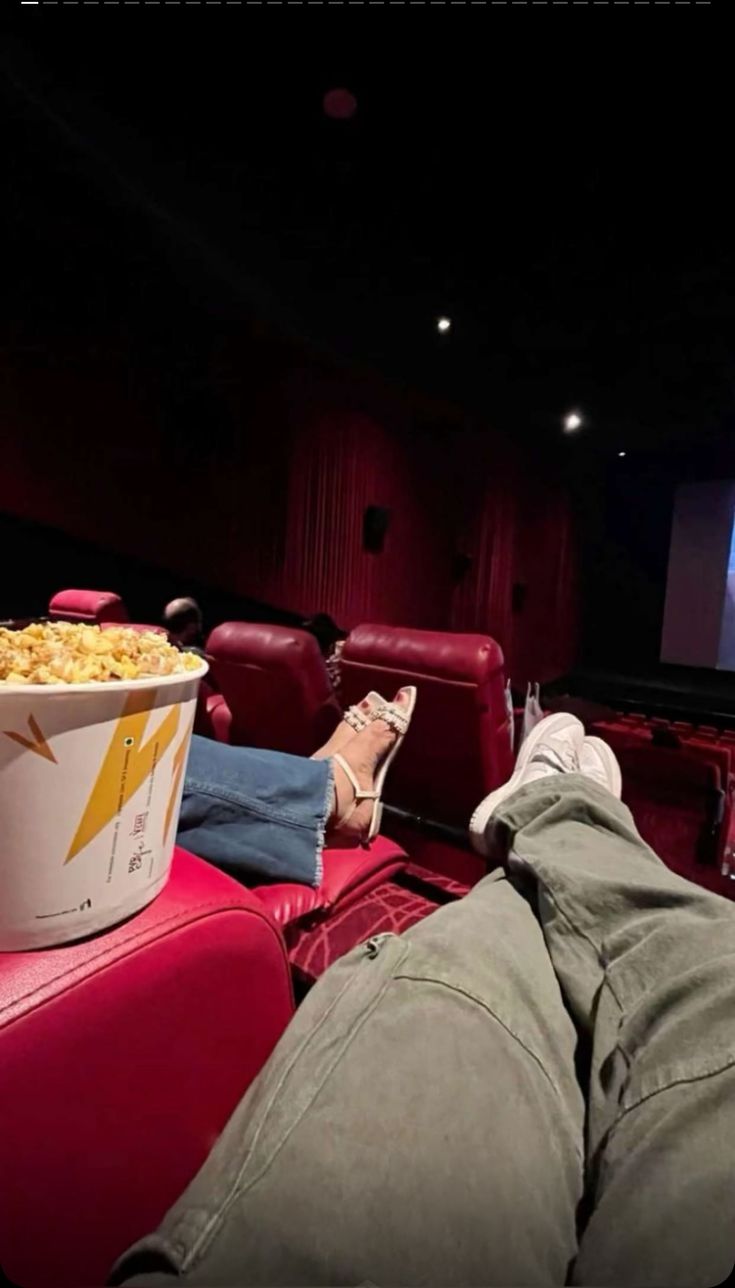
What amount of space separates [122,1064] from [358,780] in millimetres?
683

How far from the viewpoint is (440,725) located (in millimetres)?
1134

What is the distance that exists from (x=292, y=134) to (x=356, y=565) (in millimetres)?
2163

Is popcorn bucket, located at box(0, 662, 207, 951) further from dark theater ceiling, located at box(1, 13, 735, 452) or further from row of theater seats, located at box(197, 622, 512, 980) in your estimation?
dark theater ceiling, located at box(1, 13, 735, 452)

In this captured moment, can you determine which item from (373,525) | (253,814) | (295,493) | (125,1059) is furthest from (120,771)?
(373,525)

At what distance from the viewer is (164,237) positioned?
2500 mm

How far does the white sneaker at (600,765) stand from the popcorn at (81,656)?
34.4 inches

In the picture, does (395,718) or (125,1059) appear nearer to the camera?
(125,1059)

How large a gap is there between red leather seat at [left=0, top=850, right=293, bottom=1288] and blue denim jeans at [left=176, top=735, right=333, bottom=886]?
0.92ft

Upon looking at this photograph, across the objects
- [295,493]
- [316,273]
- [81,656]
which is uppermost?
[316,273]

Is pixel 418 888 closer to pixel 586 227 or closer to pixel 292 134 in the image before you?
pixel 292 134

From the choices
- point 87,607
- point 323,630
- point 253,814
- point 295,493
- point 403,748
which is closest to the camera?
point 253,814

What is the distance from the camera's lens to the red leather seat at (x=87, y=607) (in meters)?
1.95

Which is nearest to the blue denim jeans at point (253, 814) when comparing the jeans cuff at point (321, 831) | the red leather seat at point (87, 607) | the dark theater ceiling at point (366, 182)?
the jeans cuff at point (321, 831)

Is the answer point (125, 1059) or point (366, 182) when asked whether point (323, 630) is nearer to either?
point (366, 182)
